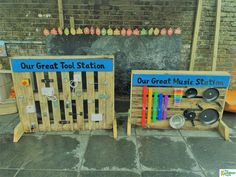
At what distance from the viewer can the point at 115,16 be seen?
3893 mm

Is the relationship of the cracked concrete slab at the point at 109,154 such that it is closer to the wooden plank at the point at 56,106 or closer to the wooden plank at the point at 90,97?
the wooden plank at the point at 90,97

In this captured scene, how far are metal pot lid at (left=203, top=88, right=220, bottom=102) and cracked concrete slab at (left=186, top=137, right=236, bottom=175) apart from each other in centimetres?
68

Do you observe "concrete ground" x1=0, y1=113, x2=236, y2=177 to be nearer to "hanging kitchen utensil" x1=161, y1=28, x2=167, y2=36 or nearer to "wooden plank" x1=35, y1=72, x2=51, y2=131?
"wooden plank" x1=35, y1=72, x2=51, y2=131

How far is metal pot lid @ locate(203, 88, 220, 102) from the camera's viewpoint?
11.4ft

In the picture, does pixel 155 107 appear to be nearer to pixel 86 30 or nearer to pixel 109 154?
pixel 109 154

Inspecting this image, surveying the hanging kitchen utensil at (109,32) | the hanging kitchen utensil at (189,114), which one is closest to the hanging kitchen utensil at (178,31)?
the hanging kitchen utensil at (109,32)

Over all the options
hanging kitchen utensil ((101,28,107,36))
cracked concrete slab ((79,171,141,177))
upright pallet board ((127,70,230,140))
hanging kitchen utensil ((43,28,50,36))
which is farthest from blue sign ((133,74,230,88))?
hanging kitchen utensil ((43,28,50,36))

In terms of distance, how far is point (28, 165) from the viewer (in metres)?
2.81

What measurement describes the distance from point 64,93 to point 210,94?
2468mm

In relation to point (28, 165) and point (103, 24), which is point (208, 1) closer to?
point (103, 24)

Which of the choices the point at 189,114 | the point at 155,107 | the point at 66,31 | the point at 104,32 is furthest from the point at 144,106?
the point at 66,31

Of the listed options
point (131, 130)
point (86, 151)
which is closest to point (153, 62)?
point (131, 130)

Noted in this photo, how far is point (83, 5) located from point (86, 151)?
259cm

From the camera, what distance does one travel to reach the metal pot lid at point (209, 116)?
3.60 meters
